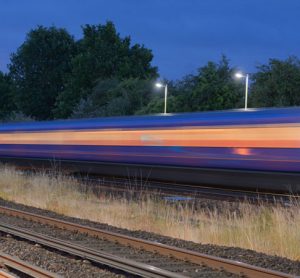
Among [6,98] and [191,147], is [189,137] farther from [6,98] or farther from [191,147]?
[6,98]

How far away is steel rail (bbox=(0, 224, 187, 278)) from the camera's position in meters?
6.76

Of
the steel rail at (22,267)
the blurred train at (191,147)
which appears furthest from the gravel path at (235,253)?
the blurred train at (191,147)

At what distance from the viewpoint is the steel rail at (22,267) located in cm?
671

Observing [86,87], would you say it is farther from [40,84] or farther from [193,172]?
[193,172]

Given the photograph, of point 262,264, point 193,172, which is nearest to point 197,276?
point 262,264

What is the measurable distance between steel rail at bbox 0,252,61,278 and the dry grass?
3.38m

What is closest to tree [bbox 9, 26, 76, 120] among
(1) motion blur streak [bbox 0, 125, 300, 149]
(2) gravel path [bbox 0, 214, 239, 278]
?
(1) motion blur streak [bbox 0, 125, 300, 149]

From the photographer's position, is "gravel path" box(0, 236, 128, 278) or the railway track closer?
the railway track

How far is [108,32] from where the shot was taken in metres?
63.6

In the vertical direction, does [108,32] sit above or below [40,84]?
above

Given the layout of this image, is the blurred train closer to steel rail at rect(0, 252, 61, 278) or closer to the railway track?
the railway track

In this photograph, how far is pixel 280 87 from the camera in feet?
108

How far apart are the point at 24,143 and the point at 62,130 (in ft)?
12.1

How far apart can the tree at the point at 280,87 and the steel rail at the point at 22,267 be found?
25.9 m
